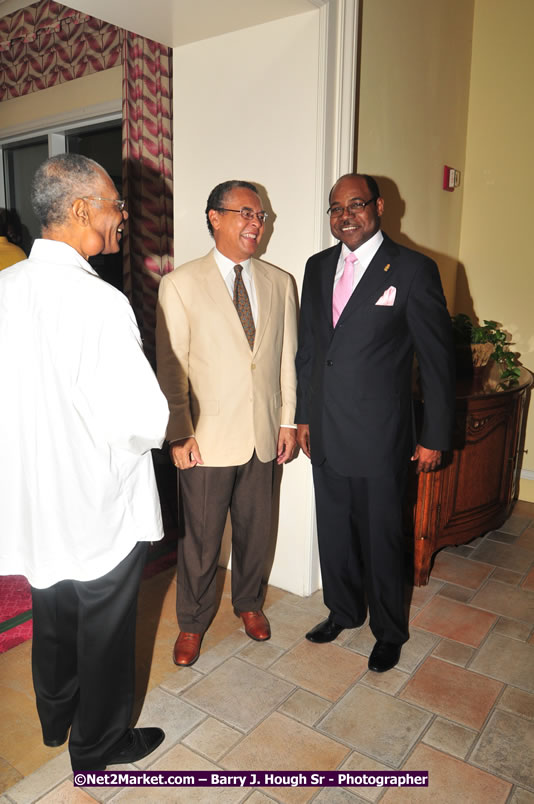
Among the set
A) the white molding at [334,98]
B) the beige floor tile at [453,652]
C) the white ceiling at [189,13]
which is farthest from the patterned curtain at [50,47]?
the beige floor tile at [453,652]

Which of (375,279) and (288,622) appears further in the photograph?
(288,622)

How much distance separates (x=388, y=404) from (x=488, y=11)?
10.8 ft

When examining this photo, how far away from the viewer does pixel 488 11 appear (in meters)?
4.11

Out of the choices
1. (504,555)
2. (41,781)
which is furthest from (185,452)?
(504,555)

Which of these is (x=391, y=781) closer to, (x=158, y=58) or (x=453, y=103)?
(x=453, y=103)

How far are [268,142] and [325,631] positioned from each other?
7.04ft

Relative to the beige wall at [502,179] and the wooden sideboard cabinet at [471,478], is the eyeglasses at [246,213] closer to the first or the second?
the wooden sideboard cabinet at [471,478]

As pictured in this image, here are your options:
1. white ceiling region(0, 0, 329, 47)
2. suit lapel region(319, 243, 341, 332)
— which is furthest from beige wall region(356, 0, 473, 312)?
suit lapel region(319, 243, 341, 332)

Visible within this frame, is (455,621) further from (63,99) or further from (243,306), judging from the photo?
(63,99)

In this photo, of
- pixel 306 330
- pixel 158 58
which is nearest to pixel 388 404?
pixel 306 330

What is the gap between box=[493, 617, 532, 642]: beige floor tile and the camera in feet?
8.91

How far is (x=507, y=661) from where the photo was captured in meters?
2.53

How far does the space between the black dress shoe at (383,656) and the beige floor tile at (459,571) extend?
82 centimetres

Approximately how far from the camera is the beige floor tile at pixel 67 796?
6.00 feet
